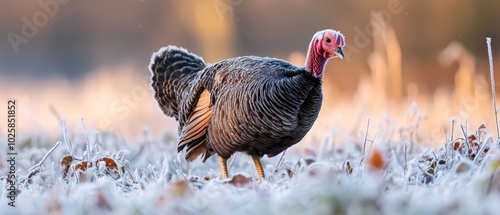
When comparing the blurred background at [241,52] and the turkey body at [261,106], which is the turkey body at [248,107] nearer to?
the turkey body at [261,106]

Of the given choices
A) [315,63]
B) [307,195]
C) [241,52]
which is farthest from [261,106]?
[241,52]

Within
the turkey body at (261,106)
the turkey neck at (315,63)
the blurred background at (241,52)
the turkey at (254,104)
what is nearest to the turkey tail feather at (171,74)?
the turkey at (254,104)

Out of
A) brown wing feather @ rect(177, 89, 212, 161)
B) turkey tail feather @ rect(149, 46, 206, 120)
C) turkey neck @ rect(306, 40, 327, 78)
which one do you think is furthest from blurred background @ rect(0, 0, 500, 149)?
turkey neck @ rect(306, 40, 327, 78)

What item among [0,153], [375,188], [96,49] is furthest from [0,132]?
[96,49]

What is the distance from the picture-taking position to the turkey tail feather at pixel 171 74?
6.96 metres

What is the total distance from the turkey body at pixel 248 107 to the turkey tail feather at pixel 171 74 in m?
0.30

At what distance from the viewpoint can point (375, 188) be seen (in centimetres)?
280

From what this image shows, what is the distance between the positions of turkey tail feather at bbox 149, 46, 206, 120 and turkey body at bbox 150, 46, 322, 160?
12.0 inches

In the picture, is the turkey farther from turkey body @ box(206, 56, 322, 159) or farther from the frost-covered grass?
the frost-covered grass

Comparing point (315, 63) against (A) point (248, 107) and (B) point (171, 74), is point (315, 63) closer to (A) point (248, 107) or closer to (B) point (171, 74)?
(A) point (248, 107)

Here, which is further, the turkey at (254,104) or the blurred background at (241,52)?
the blurred background at (241,52)

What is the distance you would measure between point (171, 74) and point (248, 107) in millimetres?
1596

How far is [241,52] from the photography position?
16625 millimetres

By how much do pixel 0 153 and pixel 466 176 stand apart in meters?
4.24
